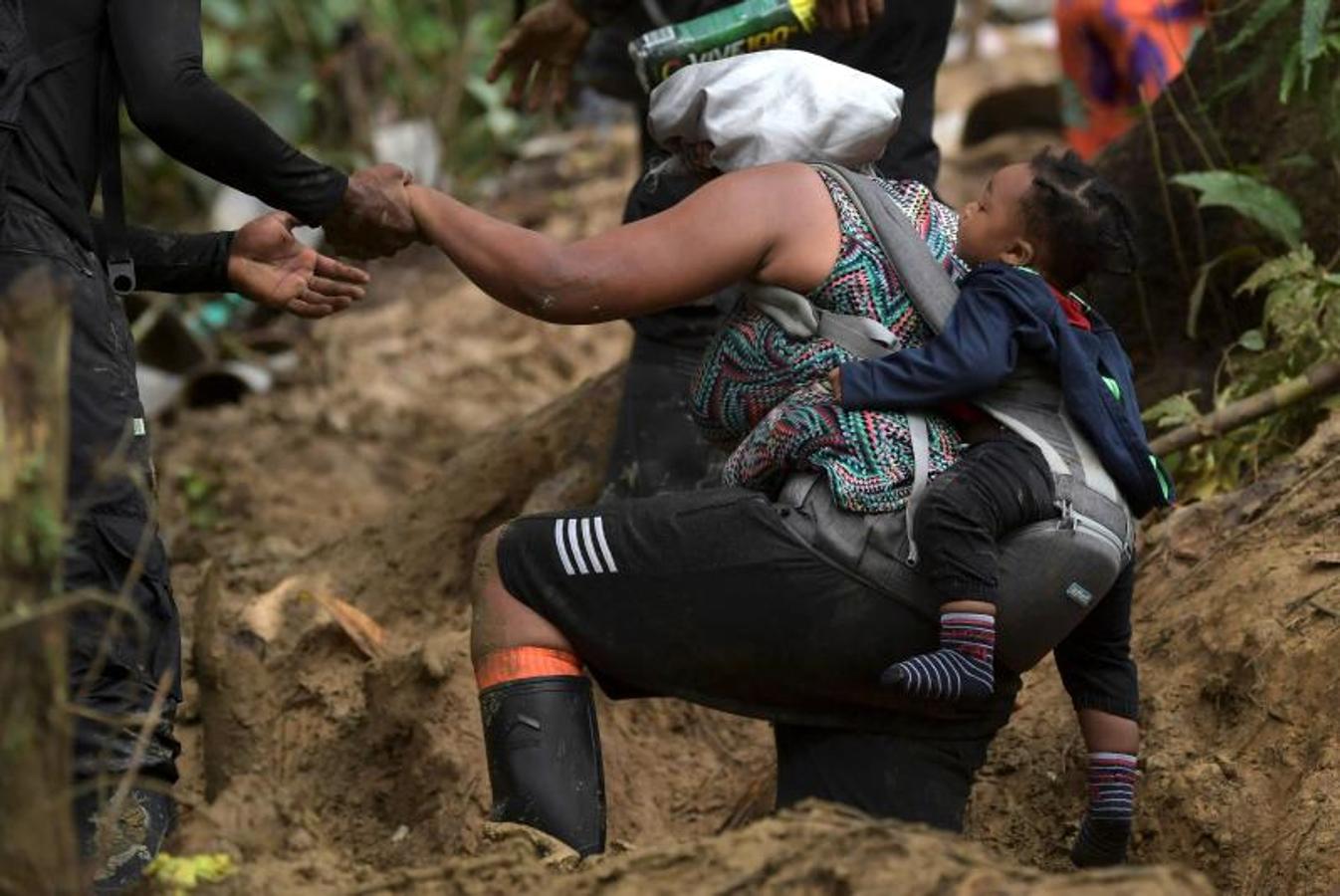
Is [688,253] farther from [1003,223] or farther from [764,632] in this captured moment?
[764,632]

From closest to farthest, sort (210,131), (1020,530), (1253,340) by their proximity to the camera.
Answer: (1020,530), (210,131), (1253,340)

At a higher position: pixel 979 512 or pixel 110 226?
pixel 110 226

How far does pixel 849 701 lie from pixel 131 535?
1.28m

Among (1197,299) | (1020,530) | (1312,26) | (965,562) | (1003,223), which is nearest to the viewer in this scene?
(965,562)

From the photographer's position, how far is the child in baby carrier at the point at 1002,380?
341cm

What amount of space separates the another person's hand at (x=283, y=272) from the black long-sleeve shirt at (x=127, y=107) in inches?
9.3

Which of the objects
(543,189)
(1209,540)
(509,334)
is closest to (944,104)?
(543,189)

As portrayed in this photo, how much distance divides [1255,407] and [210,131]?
2458 mm

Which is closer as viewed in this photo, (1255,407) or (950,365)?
(950,365)

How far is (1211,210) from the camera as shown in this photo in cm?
549

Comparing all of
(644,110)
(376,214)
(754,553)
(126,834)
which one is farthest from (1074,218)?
(644,110)

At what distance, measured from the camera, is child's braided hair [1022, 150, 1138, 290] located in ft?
11.7

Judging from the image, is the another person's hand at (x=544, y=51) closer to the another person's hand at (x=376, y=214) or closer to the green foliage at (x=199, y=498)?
the another person's hand at (x=376, y=214)

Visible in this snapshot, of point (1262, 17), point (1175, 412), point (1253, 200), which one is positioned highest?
point (1262, 17)
